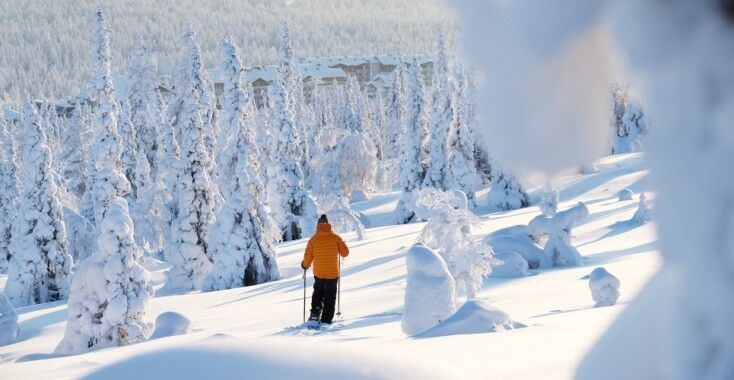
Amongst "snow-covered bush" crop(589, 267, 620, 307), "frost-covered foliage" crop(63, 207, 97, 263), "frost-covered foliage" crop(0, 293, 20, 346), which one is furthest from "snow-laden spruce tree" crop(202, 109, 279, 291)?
"snow-covered bush" crop(589, 267, 620, 307)

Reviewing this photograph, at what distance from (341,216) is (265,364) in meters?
23.4

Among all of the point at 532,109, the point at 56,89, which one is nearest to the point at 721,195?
the point at 532,109

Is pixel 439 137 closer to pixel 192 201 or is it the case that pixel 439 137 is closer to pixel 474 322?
pixel 192 201

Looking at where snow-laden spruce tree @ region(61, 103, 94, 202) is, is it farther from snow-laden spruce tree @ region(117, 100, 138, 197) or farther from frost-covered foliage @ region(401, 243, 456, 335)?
frost-covered foliage @ region(401, 243, 456, 335)

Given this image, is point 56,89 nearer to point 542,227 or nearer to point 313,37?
point 313,37

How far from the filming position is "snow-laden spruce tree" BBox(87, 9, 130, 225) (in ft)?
82.6

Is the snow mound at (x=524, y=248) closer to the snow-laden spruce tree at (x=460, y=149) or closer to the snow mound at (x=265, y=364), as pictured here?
the snow mound at (x=265, y=364)

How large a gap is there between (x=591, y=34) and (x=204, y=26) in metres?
209

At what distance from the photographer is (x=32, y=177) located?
2375 cm

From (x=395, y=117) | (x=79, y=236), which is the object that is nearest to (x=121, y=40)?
(x=395, y=117)

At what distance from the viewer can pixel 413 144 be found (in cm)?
3812

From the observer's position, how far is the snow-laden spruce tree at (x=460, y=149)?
35.1 m

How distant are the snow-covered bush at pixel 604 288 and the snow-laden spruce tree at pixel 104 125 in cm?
1935

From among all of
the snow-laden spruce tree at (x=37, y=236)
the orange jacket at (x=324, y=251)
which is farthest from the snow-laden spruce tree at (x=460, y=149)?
the orange jacket at (x=324, y=251)
